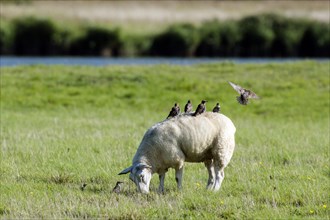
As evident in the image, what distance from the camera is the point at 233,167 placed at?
43.9ft

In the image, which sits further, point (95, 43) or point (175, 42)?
point (95, 43)

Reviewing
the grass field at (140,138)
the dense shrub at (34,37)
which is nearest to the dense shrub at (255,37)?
the dense shrub at (34,37)

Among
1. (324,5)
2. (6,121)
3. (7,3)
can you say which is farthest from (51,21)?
(6,121)

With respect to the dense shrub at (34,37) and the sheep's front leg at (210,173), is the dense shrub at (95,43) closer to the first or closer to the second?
the dense shrub at (34,37)

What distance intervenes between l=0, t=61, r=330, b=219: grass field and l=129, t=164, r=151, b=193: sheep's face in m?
0.14

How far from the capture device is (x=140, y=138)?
17.0 m

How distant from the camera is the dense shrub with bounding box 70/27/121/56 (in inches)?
2304

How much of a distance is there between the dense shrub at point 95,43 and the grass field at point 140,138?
26708 millimetres

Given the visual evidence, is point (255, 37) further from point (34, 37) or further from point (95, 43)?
point (34, 37)

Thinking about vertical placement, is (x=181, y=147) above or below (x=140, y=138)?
above

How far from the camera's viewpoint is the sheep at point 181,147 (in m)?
10.8

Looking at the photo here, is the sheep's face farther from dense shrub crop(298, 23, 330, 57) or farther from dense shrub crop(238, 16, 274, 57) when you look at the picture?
dense shrub crop(298, 23, 330, 57)

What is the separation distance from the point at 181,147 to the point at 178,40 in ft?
157

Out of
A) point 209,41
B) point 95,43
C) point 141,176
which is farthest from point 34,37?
point 141,176
